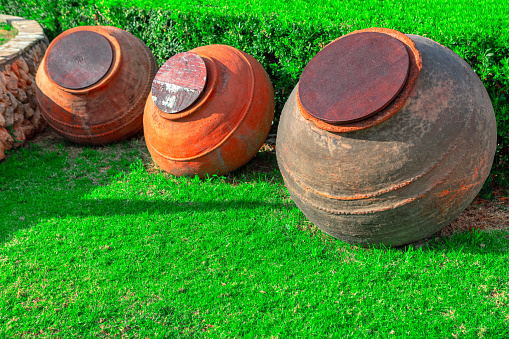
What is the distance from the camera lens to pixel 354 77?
3.55m

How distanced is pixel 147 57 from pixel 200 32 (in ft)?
2.96

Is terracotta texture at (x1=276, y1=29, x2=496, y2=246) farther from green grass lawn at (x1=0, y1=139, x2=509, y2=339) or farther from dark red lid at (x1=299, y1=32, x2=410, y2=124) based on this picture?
green grass lawn at (x1=0, y1=139, x2=509, y2=339)

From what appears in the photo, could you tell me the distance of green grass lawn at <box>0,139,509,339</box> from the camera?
351cm

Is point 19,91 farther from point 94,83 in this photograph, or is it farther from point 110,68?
point 110,68

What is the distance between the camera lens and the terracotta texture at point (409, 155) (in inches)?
130

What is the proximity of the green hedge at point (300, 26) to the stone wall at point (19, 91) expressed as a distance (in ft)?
4.32

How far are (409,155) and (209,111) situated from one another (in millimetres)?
2539

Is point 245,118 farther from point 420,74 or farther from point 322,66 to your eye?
point 420,74

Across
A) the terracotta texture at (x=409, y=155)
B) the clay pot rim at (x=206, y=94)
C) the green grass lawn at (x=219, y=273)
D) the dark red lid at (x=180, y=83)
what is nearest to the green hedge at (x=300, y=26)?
the terracotta texture at (x=409, y=155)

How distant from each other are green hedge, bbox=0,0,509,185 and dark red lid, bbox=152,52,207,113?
50.0 inches

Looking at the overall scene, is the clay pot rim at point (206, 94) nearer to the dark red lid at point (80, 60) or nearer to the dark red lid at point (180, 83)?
the dark red lid at point (180, 83)

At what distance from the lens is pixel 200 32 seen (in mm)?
6594

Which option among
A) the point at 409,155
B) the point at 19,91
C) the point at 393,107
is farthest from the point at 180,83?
the point at 19,91

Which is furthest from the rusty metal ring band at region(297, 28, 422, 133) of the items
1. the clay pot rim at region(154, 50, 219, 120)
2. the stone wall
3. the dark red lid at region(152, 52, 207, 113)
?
the stone wall
